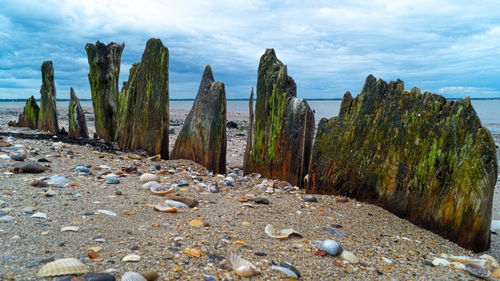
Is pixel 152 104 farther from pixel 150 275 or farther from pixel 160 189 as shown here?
pixel 150 275

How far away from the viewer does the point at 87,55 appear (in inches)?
320

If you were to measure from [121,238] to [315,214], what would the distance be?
2011mm

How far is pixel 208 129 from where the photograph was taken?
5590mm

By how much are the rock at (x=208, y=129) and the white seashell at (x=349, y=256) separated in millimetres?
3172

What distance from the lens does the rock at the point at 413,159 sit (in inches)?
131

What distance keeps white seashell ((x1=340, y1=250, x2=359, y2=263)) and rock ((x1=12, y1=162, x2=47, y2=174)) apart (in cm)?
375

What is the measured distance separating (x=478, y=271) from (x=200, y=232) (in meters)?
2.19

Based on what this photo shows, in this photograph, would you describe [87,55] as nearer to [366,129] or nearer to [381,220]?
[366,129]

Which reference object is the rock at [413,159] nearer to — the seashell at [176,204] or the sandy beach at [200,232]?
the sandy beach at [200,232]

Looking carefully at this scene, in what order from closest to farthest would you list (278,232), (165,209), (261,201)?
(278,232) < (165,209) < (261,201)

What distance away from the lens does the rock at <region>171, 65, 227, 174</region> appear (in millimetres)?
5543

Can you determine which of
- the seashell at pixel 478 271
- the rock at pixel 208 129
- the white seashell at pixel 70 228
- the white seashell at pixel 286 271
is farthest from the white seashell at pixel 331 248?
the rock at pixel 208 129

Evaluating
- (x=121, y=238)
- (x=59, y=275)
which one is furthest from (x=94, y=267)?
(x=121, y=238)

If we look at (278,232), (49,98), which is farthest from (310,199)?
(49,98)
